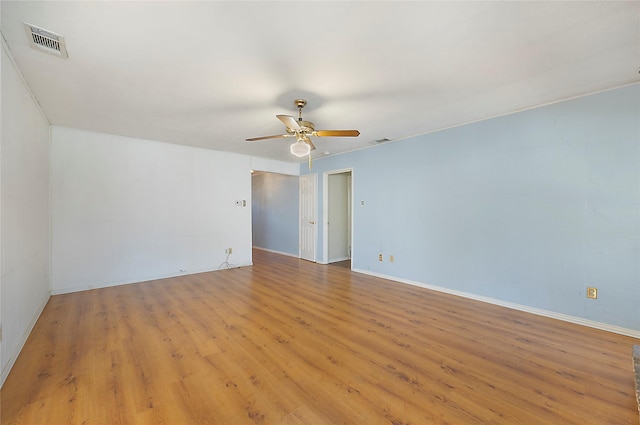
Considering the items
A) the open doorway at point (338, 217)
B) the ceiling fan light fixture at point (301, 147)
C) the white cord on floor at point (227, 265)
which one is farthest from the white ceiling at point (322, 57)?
the white cord on floor at point (227, 265)

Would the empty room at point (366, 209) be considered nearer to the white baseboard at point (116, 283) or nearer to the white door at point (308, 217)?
the white baseboard at point (116, 283)

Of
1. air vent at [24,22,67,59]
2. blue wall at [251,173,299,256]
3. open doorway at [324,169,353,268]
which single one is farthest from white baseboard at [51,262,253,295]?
air vent at [24,22,67,59]

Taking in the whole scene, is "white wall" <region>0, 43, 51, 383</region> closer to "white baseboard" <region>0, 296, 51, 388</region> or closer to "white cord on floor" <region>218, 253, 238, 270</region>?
"white baseboard" <region>0, 296, 51, 388</region>

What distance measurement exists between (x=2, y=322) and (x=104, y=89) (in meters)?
2.22

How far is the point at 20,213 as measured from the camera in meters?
2.33

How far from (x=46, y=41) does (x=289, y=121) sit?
1.87m

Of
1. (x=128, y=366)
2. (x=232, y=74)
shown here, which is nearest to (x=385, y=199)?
(x=232, y=74)

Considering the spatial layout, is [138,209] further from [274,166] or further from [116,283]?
[274,166]

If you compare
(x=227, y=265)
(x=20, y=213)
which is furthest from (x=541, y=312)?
(x=20, y=213)

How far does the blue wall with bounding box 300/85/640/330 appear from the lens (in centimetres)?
263

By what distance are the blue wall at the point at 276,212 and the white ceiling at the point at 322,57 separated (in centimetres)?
384

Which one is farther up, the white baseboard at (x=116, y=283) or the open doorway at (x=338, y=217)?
the open doorway at (x=338, y=217)

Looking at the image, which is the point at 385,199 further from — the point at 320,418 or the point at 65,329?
the point at 65,329

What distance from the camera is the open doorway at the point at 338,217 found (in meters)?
6.11
